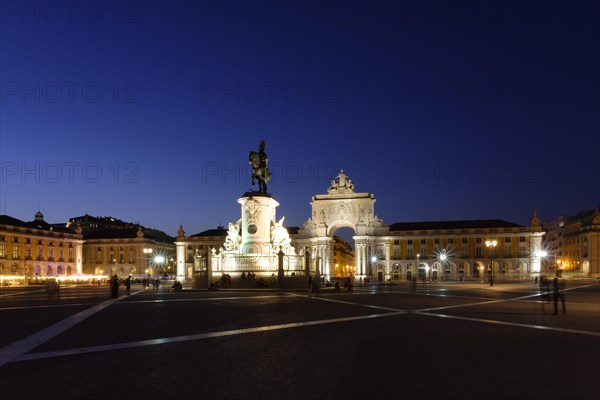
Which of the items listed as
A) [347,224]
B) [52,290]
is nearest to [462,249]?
[347,224]

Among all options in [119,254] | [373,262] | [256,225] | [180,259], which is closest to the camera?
[256,225]

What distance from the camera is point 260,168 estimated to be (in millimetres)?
45500

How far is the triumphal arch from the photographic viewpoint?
109 meters

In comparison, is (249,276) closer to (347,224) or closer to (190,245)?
(347,224)

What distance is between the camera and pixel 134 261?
395ft

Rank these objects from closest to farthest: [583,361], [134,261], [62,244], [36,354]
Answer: [583,361] → [36,354] → [62,244] → [134,261]

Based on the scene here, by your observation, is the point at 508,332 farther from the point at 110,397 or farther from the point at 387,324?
the point at 110,397

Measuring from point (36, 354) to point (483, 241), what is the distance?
10787 cm

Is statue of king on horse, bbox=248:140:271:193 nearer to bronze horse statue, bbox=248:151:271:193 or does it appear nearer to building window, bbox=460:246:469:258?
bronze horse statue, bbox=248:151:271:193

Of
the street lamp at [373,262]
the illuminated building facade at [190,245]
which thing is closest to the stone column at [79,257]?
the illuminated building facade at [190,245]

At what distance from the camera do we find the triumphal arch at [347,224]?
10900 cm

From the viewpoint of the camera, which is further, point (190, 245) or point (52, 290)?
point (190, 245)

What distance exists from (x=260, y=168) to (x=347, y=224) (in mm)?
67372

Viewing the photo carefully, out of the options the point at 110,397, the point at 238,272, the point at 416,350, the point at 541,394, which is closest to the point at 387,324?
the point at 416,350
